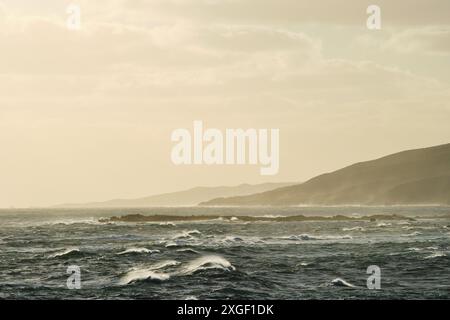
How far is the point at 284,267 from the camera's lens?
170ft

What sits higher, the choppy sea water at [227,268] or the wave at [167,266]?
the wave at [167,266]

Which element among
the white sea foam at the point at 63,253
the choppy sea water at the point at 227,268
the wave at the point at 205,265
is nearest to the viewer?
the choppy sea water at the point at 227,268

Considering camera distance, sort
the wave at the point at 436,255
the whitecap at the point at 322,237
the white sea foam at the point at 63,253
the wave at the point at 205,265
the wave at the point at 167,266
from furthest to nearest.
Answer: the whitecap at the point at 322,237 → the white sea foam at the point at 63,253 → the wave at the point at 436,255 → the wave at the point at 205,265 → the wave at the point at 167,266

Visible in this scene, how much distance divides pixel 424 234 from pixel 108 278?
2086 inches

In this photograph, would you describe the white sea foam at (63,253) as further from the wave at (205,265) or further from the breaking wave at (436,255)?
the breaking wave at (436,255)

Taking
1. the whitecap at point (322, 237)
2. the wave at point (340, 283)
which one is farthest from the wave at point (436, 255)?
the whitecap at point (322, 237)

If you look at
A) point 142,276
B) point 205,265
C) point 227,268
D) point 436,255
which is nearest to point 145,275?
point 142,276

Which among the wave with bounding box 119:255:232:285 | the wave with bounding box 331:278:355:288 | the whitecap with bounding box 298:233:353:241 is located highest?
the wave with bounding box 119:255:232:285

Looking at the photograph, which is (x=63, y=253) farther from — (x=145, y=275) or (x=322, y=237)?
A: (x=322, y=237)

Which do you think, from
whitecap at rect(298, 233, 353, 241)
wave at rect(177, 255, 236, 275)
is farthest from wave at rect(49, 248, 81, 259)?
whitecap at rect(298, 233, 353, 241)

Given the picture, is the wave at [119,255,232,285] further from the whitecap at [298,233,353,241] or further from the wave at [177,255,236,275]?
the whitecap at [298,233,353,241]

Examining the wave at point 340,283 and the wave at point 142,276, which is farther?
the wave at point 142,276
